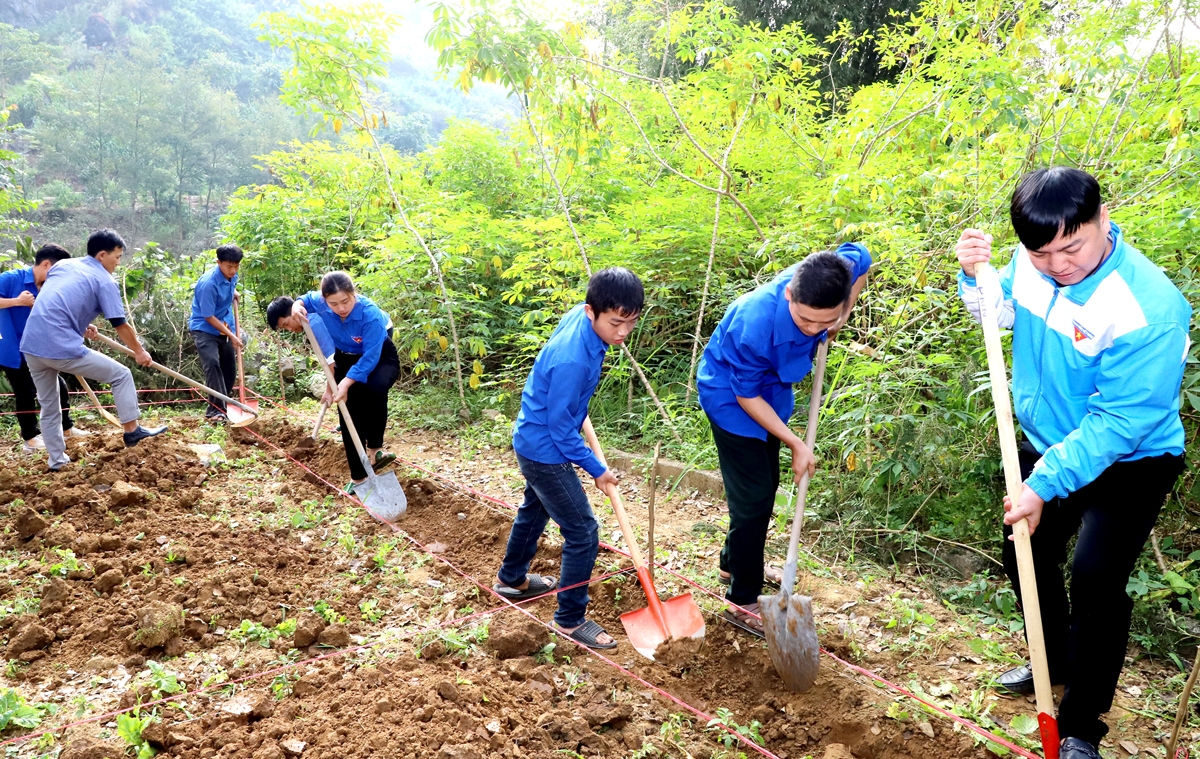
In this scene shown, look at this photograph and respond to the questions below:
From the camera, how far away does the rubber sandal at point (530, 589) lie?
3451mm

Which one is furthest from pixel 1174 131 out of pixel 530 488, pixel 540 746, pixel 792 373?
pixel 540 746

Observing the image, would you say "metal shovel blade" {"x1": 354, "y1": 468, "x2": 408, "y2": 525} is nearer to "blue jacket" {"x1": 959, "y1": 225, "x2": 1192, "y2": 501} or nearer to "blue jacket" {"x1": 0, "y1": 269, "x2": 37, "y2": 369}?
"blue jacket" {"x1": 0, "y1": 269, "x2": 37, "y2": 369}

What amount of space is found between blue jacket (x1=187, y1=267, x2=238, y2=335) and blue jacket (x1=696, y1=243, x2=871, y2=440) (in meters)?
5.49

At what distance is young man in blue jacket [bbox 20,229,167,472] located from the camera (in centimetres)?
492

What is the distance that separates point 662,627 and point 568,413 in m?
1.04

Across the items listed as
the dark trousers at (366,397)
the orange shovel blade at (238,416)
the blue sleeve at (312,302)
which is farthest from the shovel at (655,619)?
the orange shovel blade at (238,416)

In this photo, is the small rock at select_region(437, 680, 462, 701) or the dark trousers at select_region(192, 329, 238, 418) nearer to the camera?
the small rock at select_region(437, 680, 462, 701)

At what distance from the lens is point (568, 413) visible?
276cm

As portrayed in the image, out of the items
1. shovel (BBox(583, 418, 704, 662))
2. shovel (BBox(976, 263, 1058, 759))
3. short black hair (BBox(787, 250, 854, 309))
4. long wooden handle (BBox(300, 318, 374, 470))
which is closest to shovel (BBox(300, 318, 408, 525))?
long wooden handle (BBox(300, 318, 374, 470))

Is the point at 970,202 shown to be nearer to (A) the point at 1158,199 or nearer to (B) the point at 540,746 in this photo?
(A) the point at 1158,199

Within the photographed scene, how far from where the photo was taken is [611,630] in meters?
3.22

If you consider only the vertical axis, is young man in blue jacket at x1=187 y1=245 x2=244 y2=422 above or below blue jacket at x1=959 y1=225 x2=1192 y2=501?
below

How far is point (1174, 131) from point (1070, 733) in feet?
9.29

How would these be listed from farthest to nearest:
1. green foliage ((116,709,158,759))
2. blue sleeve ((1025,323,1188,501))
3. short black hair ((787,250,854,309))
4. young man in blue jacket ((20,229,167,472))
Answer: young man in blue jacket ((20,229,167,472)) → short black hair ((787,250,854,309)) → green foliage ((116,709,158,759)) → blue sleeve ((1025,323,1188,501))
